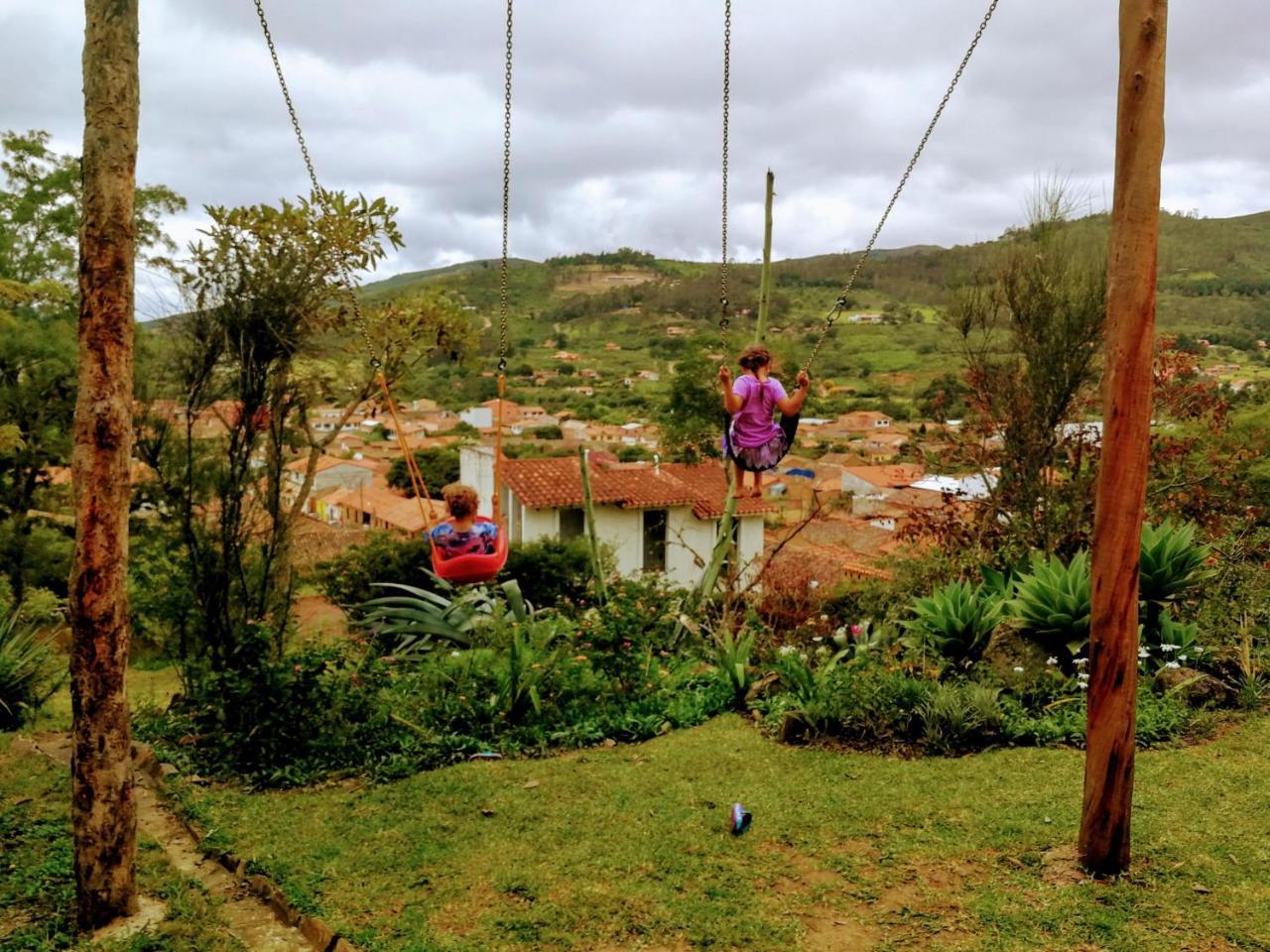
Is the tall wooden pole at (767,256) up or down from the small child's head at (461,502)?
up

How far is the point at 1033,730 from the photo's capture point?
584 cm

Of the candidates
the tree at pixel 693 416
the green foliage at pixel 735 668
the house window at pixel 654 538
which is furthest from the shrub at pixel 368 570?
the green foliage at pixel 735 668

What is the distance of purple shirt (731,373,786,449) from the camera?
19.8ft

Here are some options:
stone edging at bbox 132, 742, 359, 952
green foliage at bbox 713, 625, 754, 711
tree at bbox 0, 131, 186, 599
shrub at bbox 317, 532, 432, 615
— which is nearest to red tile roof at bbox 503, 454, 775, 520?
shrub at bbox 317, 532, 432, 615

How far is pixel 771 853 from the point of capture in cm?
455

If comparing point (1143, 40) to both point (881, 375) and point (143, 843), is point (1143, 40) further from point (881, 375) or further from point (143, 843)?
point (881, 375)

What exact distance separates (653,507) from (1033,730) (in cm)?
1713

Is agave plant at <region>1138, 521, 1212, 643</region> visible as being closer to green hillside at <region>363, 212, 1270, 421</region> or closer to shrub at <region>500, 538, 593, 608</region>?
shrub at <region>500, 538, 593, 608</region>

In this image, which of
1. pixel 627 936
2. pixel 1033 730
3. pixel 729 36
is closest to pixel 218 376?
pixel 729 36

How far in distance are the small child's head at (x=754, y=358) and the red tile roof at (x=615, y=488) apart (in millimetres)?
15573

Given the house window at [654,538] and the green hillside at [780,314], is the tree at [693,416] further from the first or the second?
the house window at [654,538]

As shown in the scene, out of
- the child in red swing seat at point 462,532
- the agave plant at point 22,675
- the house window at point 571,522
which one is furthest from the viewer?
the house window at point 571,522

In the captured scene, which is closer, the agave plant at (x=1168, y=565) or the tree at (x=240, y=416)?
the tree at (x=240, y=416)

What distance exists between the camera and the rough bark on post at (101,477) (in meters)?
3.83
